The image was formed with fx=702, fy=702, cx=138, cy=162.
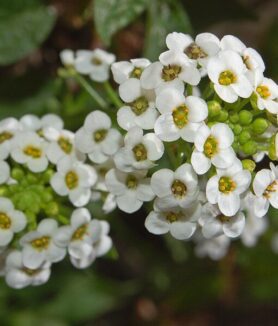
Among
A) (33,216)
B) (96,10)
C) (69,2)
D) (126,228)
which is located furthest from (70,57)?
(126,228)

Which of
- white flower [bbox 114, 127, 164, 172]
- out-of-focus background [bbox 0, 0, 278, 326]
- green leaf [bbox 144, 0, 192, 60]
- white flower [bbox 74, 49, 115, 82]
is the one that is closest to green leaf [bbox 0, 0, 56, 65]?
out-of-focus background [bbox 0, 0, 278, 326]

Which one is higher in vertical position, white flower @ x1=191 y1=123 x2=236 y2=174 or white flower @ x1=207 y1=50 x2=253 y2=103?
white flower @ x1=207 y1=50 x2=253 y2=103

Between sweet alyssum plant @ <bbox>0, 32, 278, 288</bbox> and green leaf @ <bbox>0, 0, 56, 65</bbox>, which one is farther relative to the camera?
green leaf @ <bbox>0, 0, 56, 65</bbox>

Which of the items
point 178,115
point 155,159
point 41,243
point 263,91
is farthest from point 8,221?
point 263,91

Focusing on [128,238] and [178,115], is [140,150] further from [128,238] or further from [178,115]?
[128,238]

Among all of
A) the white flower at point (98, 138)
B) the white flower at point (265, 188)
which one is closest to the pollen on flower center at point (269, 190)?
the white flower at point (265, 188)

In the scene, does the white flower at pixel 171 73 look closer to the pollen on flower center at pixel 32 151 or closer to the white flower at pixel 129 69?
the white flower at pixel 129 69

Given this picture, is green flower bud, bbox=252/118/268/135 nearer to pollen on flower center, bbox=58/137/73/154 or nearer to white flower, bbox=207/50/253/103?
white flower, bbox=207/50/253/103
